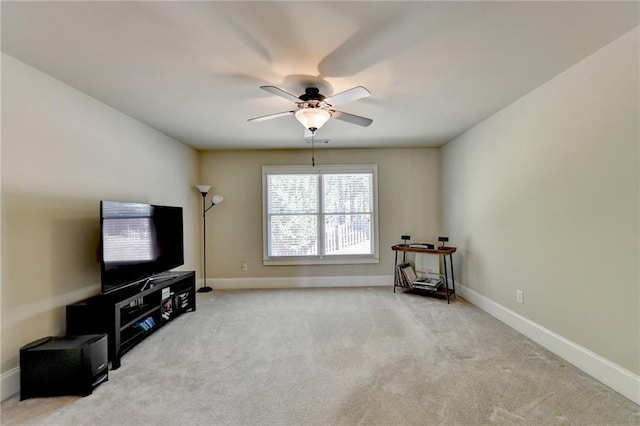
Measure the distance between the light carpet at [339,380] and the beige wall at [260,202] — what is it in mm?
1532

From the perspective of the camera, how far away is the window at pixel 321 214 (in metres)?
4.78

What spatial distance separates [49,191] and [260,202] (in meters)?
2.79

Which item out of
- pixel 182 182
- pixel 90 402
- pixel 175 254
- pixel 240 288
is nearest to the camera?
pixel 90 402

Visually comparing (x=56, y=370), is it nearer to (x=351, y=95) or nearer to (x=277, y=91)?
(x=277, y=91)

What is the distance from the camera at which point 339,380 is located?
2.07 m

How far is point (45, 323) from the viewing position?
2.17 m

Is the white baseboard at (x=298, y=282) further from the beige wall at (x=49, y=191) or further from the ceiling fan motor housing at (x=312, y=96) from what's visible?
the ceiling fan motor housing at (x=312, y=96)

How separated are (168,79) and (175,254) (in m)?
2.07

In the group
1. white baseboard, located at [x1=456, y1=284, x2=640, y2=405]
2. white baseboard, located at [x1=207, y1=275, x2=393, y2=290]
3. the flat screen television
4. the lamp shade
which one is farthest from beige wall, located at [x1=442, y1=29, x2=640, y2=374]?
the lamp shade

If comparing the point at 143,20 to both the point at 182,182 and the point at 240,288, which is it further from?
the point at 240,288

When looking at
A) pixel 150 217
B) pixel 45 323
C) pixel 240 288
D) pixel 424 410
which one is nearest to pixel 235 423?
pixel 424 410

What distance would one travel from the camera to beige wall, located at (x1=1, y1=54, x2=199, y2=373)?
1962 mm

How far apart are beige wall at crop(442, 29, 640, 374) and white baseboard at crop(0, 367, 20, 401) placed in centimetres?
410

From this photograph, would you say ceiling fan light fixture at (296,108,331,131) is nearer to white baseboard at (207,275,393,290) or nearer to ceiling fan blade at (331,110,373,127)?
ceiling fan blade at (331,110,373,127)
